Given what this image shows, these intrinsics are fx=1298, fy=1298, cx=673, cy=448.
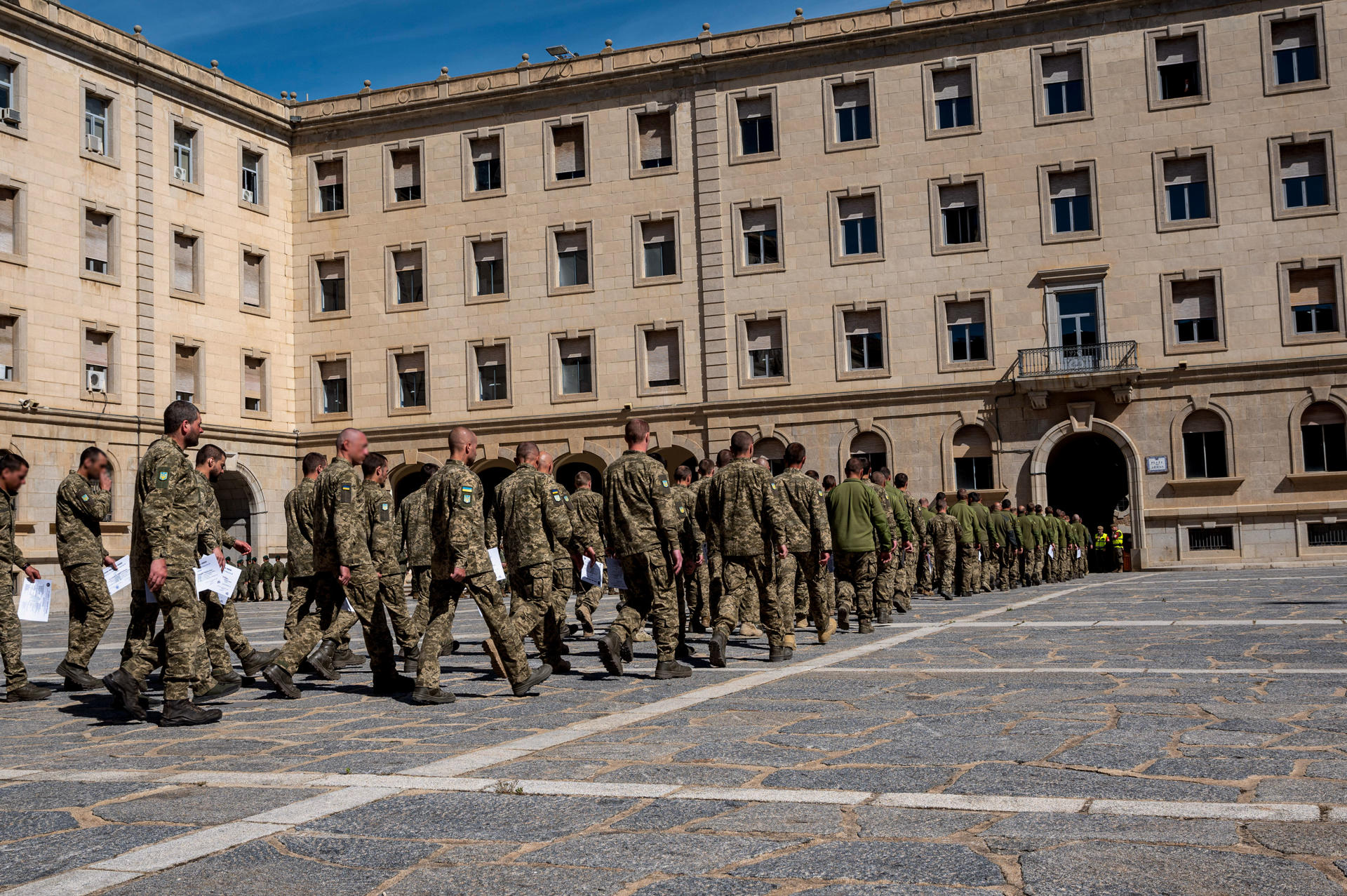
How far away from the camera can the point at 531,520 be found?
9.91 m

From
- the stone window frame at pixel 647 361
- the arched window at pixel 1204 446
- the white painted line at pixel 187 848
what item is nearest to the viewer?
the white painted line at pixel 187 848

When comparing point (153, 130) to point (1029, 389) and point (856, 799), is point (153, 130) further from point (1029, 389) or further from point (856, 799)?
point (856, 799)

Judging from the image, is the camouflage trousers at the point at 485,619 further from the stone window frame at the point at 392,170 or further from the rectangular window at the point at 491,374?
the stone window frame at the point at 392,170

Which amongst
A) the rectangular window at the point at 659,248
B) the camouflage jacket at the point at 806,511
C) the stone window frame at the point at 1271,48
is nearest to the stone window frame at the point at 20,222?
the rectangular window at the point at 659,248

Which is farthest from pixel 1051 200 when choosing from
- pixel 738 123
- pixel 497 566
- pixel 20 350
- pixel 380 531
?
pixel 497 566

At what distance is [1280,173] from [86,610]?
30.2 metres

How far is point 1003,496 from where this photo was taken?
3325 cm

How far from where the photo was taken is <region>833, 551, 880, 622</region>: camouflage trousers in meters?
14.6

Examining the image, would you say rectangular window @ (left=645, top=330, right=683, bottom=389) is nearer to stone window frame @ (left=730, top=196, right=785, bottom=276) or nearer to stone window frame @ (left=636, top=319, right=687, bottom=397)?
stone window frame @ (left=636, top=319, right=687, bottom=397)

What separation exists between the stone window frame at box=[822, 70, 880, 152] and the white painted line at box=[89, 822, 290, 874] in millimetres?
31627

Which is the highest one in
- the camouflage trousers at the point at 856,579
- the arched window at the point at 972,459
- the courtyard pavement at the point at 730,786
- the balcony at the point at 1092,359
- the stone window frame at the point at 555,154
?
the stone window frame at the point at 555,154

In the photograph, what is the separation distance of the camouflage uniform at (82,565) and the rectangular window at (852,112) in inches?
1081

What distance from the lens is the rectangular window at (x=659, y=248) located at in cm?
3606

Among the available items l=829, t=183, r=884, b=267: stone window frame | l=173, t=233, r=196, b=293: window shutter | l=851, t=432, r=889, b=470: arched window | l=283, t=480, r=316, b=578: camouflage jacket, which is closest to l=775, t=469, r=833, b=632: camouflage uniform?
l=283, t=480, r=316, b=578: camouflage jacket
